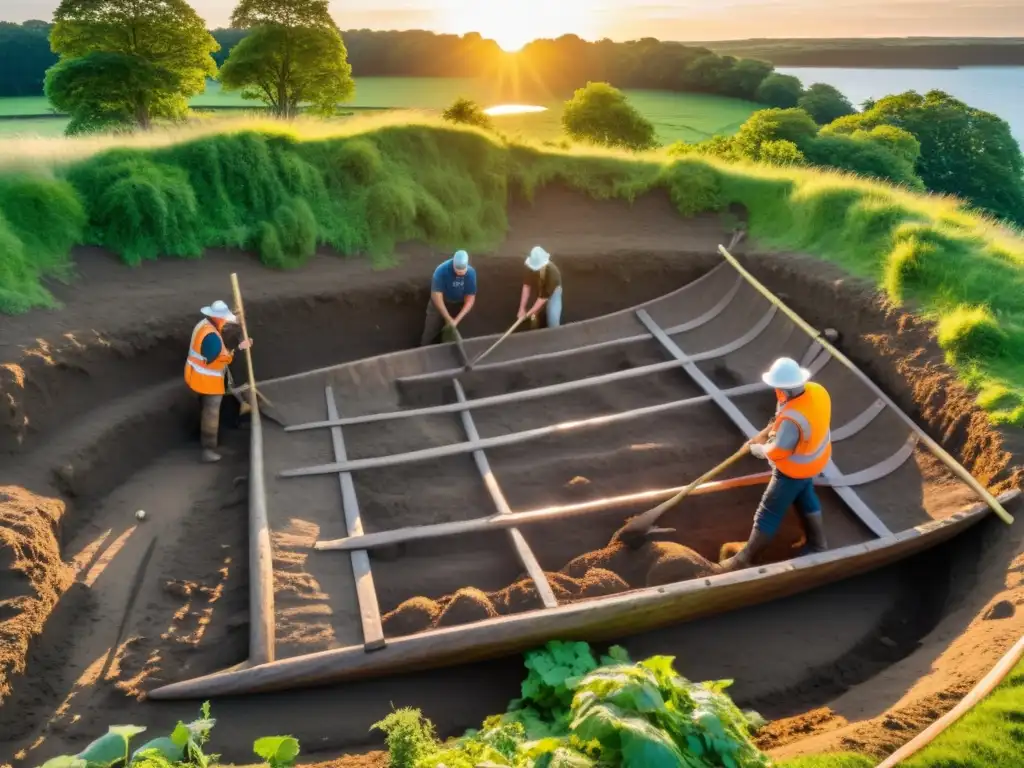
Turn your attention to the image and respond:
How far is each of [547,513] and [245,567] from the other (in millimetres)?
2507

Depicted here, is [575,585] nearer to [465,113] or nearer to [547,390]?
[547,390]

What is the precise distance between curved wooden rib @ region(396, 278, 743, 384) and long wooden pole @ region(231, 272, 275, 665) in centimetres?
231

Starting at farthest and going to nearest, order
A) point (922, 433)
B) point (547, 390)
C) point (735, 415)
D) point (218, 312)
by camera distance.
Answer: point (547, 390), point (735, 415), point (218, 312), point (922, 433)

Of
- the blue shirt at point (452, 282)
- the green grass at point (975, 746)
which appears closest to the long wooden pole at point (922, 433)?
the green grass at point (975, 746)

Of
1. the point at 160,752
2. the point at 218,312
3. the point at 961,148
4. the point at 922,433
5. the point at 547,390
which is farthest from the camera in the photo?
the point at 961,148

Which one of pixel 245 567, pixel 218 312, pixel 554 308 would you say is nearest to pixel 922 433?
pixel 554 308

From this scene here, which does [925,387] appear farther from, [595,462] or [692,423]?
[595,462]

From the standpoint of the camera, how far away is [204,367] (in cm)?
745

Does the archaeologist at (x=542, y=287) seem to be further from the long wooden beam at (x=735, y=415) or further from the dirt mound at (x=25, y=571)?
the dirt mound at (x=25, y=571)

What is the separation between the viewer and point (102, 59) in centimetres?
2652

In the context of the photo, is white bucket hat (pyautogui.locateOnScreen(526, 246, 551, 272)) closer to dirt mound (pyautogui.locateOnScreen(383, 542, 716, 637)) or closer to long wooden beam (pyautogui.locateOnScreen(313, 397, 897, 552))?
long wooden beam (pyautogui.locateOnScreen(313, 397, 897, 552))

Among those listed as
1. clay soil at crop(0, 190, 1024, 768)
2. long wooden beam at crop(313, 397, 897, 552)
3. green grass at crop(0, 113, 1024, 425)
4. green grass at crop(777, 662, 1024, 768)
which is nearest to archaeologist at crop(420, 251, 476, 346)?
clay soil at crop(0, 190, 1024, 768)

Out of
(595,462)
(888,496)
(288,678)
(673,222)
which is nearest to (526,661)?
(288,678)

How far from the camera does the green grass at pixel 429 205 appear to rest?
8164 millimetres
